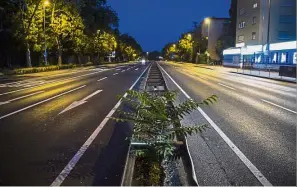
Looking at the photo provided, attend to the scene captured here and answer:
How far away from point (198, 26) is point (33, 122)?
138m

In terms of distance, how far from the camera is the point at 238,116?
37.5 ft

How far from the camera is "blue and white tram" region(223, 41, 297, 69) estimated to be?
1800 inches

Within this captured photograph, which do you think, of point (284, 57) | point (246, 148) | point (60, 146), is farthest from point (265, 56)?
point (60, 146)

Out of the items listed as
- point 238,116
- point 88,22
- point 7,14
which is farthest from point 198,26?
point 238,116

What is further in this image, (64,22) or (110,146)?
(64,22)

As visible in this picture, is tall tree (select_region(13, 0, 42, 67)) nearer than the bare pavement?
No

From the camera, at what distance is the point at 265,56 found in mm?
54781

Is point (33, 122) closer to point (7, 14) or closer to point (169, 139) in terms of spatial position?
point (169, 139)

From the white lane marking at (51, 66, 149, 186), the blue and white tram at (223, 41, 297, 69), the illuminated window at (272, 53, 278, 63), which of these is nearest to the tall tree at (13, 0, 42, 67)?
the blue and white tram at (223, 41, 297, 69)

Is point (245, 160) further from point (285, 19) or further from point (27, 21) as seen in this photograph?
point (285, 19)

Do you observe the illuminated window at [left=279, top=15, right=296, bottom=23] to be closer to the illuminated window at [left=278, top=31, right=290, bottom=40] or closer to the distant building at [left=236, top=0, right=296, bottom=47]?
the distant building at [left=236, top=0, right=296, bottom=47]

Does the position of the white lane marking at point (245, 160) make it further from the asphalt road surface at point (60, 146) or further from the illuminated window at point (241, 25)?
the illuminated window at point (241, 25)

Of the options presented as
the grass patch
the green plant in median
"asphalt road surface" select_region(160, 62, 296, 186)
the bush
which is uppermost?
the green plant in median

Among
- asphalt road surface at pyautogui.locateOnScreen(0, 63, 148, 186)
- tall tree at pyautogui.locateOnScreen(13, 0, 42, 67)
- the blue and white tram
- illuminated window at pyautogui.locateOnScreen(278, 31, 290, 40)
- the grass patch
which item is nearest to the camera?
the grass patch
